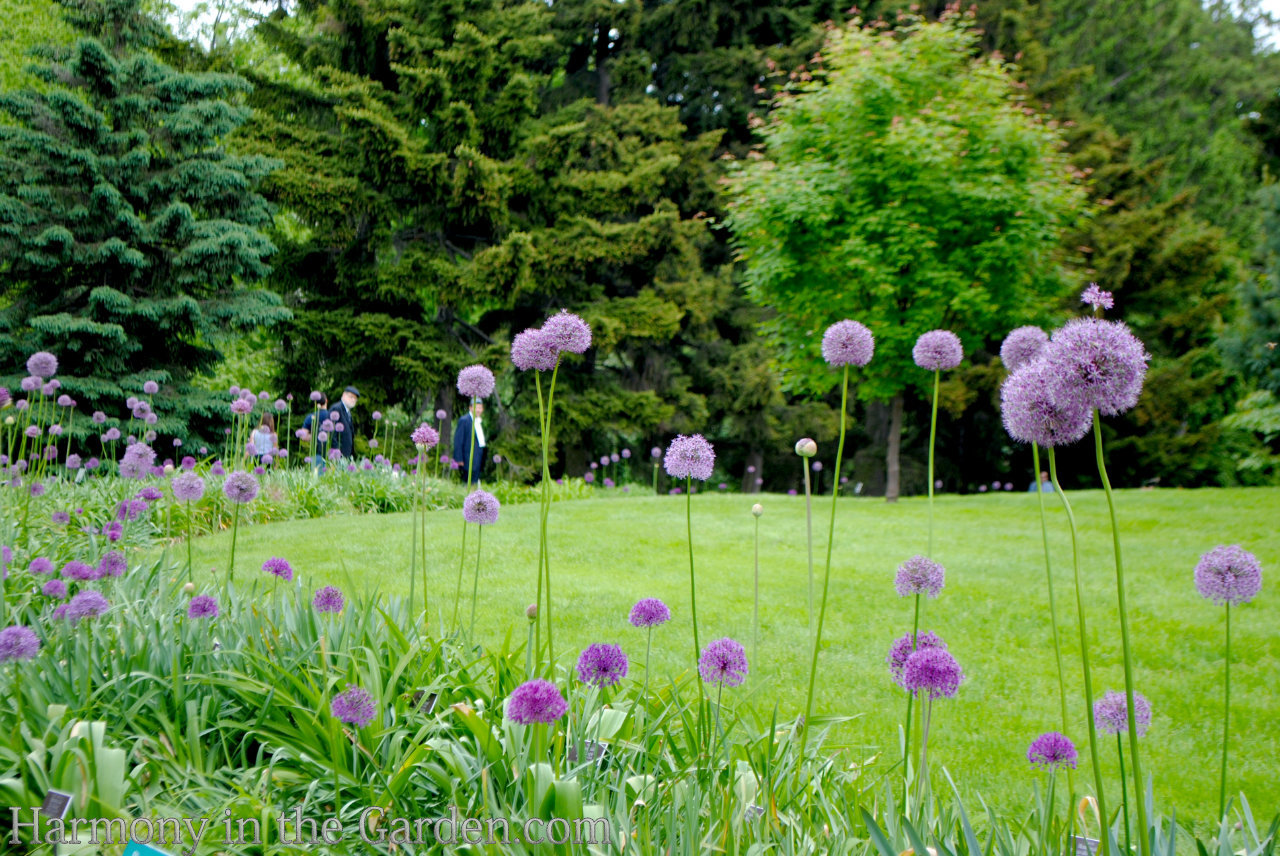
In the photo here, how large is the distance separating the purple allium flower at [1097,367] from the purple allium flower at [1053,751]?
2.61 feet

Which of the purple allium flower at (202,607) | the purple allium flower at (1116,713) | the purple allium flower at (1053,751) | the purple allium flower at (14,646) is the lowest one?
the purple allium flower at (1053,751)

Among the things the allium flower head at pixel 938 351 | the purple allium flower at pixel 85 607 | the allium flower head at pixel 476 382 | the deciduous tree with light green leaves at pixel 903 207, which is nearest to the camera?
the purple allium flower at pixel 85 607

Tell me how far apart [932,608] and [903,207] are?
6.90 metres

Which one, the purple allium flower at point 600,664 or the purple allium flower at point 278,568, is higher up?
the purple allium flower at point 278,568

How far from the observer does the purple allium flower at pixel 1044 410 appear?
1.33 metres

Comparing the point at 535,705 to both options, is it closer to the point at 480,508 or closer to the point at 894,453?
the point at 480,508

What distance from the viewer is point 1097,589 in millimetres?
5930

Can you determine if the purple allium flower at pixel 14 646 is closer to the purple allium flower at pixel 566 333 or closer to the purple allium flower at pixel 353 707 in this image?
the purple allium flower at pixel 353 707

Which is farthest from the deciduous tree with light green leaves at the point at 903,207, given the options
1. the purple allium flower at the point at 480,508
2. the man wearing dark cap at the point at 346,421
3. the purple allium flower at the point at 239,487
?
→ the purple allium flower at the point at 239,487

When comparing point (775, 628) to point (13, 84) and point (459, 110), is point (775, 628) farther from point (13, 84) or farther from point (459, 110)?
point (13, 84)

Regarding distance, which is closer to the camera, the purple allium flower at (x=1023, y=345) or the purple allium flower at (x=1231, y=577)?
the purple allium flower at (x=1231, y=577)

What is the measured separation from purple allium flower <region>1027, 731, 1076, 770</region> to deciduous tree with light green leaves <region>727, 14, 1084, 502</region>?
899 centimetres

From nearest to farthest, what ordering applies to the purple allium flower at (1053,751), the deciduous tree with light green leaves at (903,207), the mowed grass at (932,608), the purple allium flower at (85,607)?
the purple allium flower at (1053,751)
the purple allium flower at (85,607)
the mowed grass at (932,608)
the deciduous tree with light green leaves at (903,207)

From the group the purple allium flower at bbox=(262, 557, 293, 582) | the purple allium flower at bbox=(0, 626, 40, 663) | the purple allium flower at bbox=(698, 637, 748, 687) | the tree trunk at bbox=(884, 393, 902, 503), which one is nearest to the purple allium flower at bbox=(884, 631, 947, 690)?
the purple allium flower at bbox=(698, 637, 748, 687)
